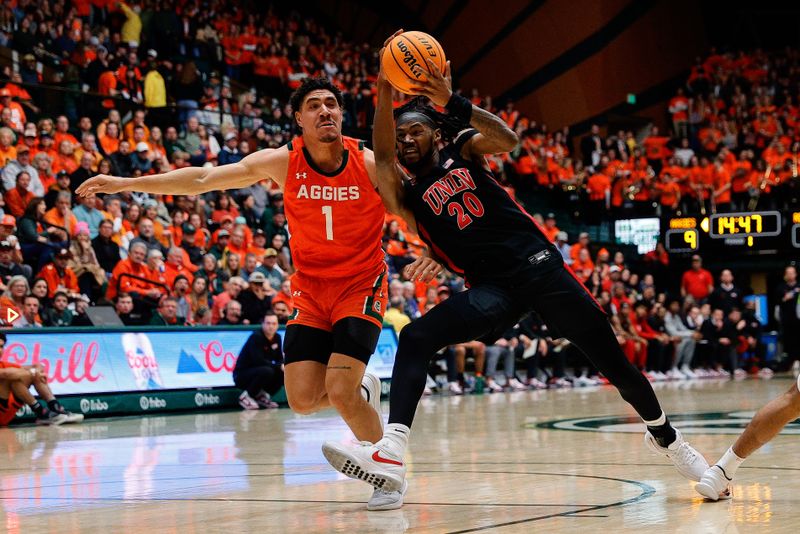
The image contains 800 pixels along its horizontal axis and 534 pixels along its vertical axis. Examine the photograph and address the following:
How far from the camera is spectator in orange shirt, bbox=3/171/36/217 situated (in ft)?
45.1

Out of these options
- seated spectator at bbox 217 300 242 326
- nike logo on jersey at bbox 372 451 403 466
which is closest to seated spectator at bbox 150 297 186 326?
seated spectator at bbox 217 300 242 326

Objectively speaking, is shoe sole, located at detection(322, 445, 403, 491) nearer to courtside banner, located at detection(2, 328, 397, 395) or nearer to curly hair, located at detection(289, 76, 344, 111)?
curly hair, located at detection(289, 76, 344, 111)

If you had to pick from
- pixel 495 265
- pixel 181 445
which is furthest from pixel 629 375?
pixel 181 445

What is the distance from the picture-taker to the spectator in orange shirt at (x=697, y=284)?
22.7 metres

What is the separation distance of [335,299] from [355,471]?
1.15m

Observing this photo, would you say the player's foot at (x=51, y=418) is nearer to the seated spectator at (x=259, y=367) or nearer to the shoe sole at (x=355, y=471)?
the seated spectator at (x=259, y=367)

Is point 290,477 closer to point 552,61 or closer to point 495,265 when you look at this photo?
point 495,265

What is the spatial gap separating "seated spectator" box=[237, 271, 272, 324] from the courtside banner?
0.32 m

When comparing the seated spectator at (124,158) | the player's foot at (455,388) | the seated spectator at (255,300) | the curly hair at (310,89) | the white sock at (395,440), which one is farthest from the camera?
the player's foot at (455,388)

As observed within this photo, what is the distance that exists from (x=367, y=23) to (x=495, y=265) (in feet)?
89.2

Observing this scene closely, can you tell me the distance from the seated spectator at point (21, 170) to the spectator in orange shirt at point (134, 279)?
1.46 metres

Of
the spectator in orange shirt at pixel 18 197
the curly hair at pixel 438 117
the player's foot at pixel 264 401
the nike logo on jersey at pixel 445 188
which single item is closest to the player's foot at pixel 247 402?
the player's foot at pixel 264 401

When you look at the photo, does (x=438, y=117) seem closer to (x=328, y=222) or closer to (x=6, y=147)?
(x=328, y=222)

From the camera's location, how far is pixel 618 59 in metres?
30.6
